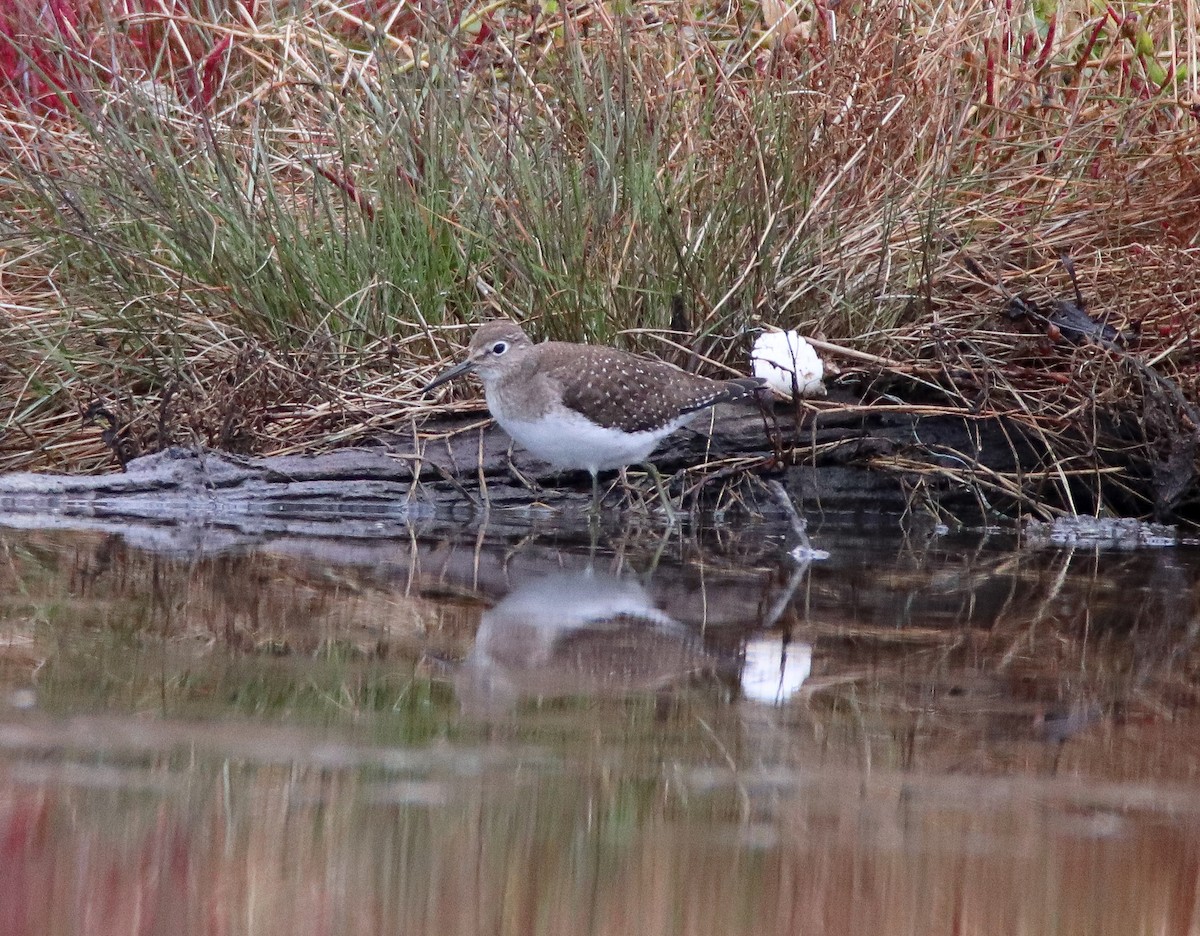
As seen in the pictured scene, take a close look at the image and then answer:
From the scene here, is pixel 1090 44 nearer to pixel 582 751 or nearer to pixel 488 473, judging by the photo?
pixel 488 473

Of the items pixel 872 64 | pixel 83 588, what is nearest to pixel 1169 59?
pixel 872 64

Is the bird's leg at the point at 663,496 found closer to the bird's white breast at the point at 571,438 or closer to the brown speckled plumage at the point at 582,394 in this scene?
the brown speckled plumage at the point at 582,394

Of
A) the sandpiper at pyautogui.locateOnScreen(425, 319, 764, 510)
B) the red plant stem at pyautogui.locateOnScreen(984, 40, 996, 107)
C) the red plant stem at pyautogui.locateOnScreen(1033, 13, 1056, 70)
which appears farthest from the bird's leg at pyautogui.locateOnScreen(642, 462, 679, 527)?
the red plant stem at pyautogui.locateOnScreen(1033, 13, 1056, 70)

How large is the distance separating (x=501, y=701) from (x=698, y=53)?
476 cm

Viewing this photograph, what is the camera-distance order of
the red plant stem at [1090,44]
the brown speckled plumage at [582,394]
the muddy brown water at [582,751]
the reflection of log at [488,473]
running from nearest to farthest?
the muddy brown water at [582,751] → the brown speckled plumage at [582,394] → the reflection of log at [488,473] → the red plant stem at [1090,44]

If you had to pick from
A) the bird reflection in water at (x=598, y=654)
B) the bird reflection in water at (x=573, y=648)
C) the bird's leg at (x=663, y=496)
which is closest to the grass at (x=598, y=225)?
the bird's leg at (x=663, y=496)

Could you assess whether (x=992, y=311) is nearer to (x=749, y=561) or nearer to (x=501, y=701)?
(x=749, y=561)

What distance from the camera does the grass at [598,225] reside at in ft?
21.1

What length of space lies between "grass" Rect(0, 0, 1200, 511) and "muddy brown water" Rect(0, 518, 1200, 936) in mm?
1775

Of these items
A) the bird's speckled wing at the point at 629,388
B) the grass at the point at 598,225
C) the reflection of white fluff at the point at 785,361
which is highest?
the grass at the point at 598,225

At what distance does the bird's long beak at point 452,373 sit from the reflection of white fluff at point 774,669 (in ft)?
7.93

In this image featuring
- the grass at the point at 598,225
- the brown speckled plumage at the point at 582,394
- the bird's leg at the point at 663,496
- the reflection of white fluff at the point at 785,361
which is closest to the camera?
the brown speckled plumage at the point at 582,394

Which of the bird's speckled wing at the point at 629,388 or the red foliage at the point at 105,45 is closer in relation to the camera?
the bird's speckled wing at the point at 629,388

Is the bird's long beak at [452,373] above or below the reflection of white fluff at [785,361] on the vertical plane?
below
